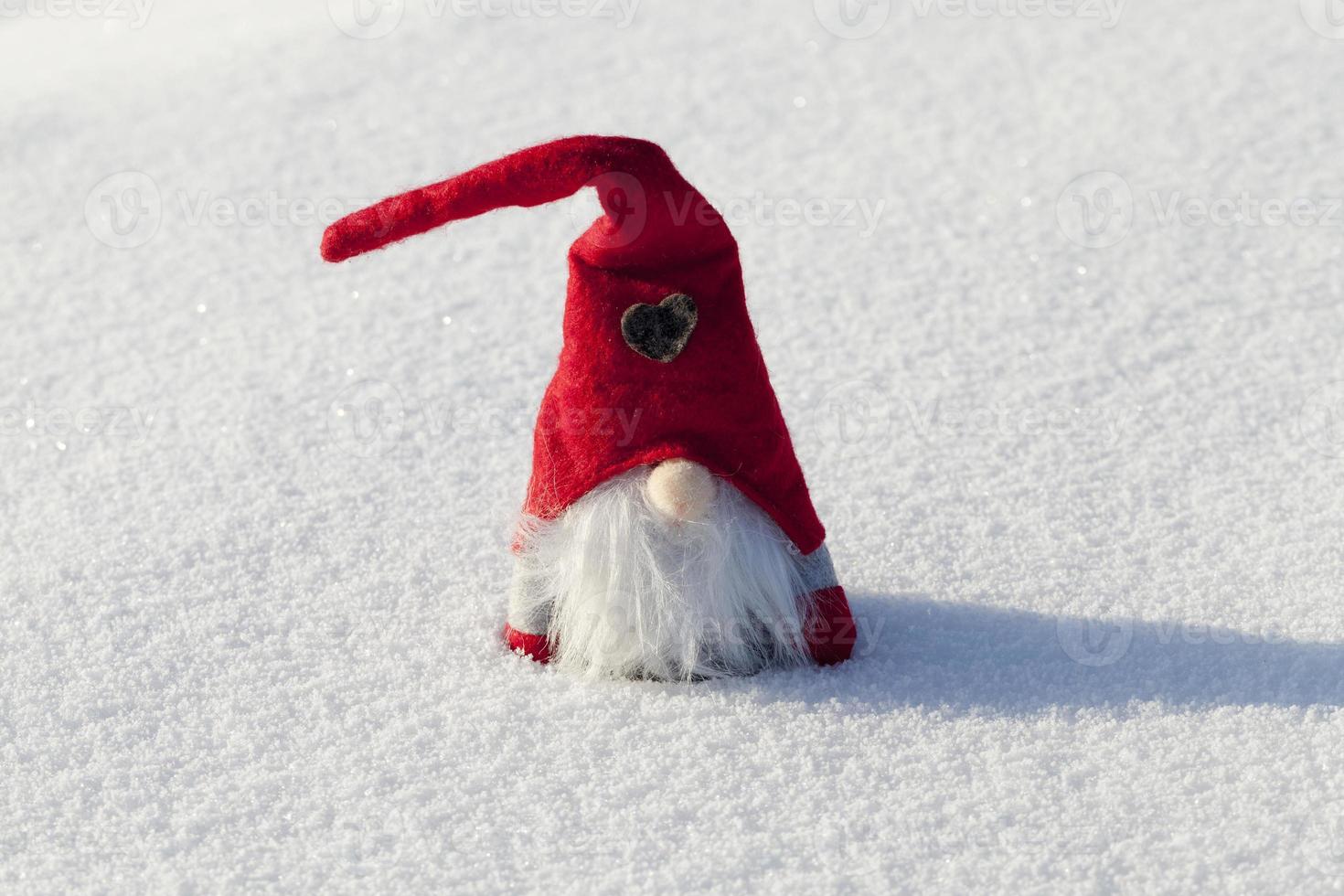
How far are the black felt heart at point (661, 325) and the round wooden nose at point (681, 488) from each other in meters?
0.11

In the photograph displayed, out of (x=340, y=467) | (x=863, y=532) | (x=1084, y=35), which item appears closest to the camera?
(x=863, y=532)

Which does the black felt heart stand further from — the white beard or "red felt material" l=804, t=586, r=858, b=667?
"red felt material" l=804, t=586, r=858, b=667

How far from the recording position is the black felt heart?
1.56 metres

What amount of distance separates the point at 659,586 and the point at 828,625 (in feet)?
0.69

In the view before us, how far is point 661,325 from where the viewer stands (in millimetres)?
1568

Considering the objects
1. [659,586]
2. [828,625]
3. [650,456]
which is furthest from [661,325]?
[828,625]

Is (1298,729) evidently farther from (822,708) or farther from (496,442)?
(496,442)

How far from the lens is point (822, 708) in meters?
1.69

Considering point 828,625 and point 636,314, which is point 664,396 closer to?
point 636,314

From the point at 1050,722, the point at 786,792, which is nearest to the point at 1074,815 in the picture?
the point at 1050,722

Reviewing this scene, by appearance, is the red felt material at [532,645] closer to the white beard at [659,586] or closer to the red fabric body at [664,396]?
the white beard at [659,586]

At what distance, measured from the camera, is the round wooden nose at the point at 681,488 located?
159 cm

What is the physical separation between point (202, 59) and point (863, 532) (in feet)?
7.19

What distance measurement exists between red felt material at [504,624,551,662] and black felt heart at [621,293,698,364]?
15.2 inches
